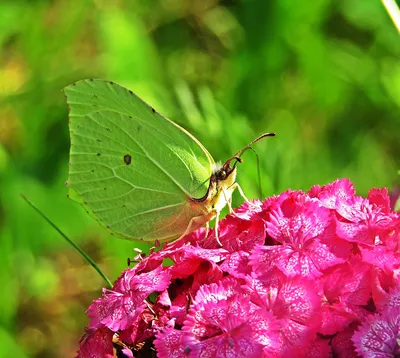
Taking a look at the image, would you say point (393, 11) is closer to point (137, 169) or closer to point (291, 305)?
point (137, 169)

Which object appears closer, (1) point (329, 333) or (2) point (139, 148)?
(1) point (329, 333)

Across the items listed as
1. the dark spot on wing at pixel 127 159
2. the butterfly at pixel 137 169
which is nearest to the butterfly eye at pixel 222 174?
the butterfly at pixel 137 169

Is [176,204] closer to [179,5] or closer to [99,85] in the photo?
[99,85]

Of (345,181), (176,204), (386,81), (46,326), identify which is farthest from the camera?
(46,326)

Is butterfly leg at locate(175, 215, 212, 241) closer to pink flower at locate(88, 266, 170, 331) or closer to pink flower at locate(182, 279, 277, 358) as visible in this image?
pink flower at locate(88, 266, 170, 331)

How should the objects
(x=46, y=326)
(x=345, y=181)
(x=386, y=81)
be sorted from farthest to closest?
1. (x=46, y=326)
2. (x=386, y=81)
3. (x=345, y=181)

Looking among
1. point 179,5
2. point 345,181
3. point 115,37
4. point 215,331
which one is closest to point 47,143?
point 115,37

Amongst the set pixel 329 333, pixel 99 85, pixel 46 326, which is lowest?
pixel 46 326
